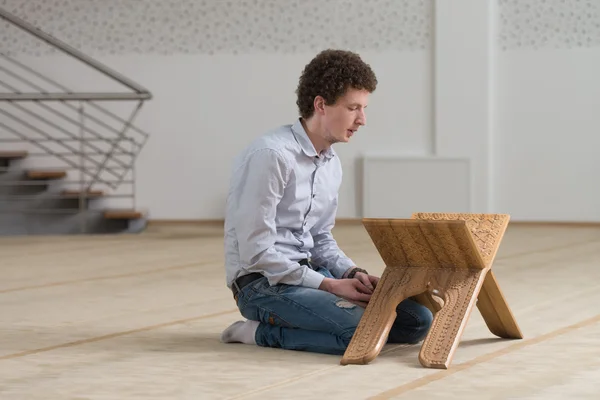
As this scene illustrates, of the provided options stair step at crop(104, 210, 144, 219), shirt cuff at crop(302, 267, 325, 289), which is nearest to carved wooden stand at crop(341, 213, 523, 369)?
shirt cuff at crop(302, 267, 325, 289)

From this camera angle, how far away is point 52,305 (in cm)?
421

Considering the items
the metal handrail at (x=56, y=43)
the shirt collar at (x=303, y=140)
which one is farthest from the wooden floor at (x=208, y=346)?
the metal handrail at (x=56, y=43)

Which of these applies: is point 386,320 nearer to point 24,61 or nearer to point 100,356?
point 100,356

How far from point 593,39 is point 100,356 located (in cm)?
589

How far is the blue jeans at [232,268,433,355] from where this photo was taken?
120 inches

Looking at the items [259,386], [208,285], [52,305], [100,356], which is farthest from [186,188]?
[259,386]

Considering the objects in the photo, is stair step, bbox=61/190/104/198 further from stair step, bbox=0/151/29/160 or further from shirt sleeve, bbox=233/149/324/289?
shirt sleeve, bbox=233/149/324/289

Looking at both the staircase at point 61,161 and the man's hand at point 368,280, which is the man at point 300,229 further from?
the staircase at point 61,161

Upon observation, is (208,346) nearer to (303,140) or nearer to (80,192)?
(303,140)

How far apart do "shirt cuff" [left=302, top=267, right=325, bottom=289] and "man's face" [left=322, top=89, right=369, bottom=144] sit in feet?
1.32

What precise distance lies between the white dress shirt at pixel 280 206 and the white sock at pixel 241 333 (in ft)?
0.46

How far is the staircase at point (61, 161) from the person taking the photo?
8023 millimetres

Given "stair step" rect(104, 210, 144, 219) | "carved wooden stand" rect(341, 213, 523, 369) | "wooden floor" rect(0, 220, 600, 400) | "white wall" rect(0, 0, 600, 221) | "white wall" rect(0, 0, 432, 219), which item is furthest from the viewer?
"white wall" rect(0, 0, 432, 219)

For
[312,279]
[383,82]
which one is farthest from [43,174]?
[312,279]
